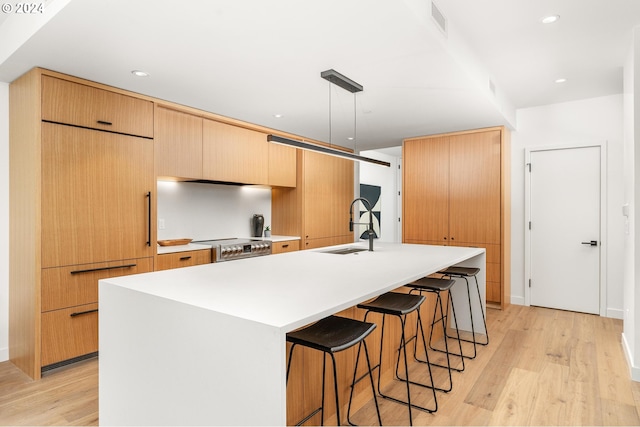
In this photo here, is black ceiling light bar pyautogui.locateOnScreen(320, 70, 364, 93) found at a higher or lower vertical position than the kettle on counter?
higher

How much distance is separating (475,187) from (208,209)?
342 centimetres

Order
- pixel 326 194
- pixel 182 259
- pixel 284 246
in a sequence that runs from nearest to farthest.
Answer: pixel 182 259 → pixel 284 246 → pixel 326 194

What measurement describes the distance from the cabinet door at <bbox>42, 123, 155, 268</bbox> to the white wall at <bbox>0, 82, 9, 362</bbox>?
61cm

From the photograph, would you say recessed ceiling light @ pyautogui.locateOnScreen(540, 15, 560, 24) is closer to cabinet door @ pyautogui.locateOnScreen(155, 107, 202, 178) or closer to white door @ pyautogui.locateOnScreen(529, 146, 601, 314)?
white door @ pyautogui.locateOnScreen(529, 146, 601, 314)

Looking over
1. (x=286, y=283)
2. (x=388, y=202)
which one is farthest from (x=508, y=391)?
(x=388, y=202)

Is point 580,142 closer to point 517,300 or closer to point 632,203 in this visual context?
point 632,203

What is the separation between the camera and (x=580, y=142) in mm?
4477

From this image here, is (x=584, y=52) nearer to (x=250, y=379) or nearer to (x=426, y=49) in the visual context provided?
(x=426, y=49)

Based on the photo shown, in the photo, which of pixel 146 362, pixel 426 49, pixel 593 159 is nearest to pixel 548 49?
pixel 426 49

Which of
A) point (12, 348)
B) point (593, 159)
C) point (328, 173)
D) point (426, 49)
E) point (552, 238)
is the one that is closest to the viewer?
point (426, 49)

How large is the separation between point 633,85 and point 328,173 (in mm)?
3682

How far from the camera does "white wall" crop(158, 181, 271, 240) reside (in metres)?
4.14

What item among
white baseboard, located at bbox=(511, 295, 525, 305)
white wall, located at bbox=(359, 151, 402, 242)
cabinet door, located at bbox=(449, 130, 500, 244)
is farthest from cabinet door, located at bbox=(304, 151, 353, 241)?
white baseboard, located at bbox=(511, 295, 525, 305)

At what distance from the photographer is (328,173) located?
574 cm
